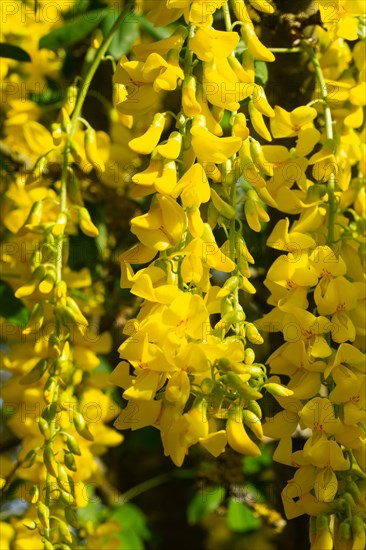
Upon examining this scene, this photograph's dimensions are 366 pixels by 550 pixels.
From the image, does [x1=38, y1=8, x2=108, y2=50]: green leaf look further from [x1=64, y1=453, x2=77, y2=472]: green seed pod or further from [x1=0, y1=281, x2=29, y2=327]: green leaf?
[x1=64, y1=453, x2=77, y2=472]: green seed pod

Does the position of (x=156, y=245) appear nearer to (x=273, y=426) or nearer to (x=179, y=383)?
(x=179, y=383)

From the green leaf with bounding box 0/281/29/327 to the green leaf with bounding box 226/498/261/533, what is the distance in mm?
845

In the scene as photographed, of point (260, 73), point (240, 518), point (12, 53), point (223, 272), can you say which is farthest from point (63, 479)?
point (240, 518)

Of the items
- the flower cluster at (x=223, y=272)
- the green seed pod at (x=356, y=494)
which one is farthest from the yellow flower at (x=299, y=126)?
the green seed pod at (x=356, y=494)

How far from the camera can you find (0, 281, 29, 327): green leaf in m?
1.57

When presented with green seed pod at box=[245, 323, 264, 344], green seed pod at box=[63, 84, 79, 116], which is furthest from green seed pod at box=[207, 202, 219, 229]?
green seed pod at box=[63, 84, 79, 116]

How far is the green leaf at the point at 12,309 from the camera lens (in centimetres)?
157

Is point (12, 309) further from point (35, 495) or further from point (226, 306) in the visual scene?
point (226, 306)

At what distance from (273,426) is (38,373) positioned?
0.34m

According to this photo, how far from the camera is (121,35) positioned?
67.2 inches

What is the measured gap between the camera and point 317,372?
1104 mm

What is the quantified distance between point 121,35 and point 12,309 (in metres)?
0.51

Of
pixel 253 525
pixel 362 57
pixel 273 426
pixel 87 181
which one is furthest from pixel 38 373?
pixel 253 525

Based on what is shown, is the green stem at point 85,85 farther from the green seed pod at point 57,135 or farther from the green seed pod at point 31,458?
the green seed pod at point 31,458
